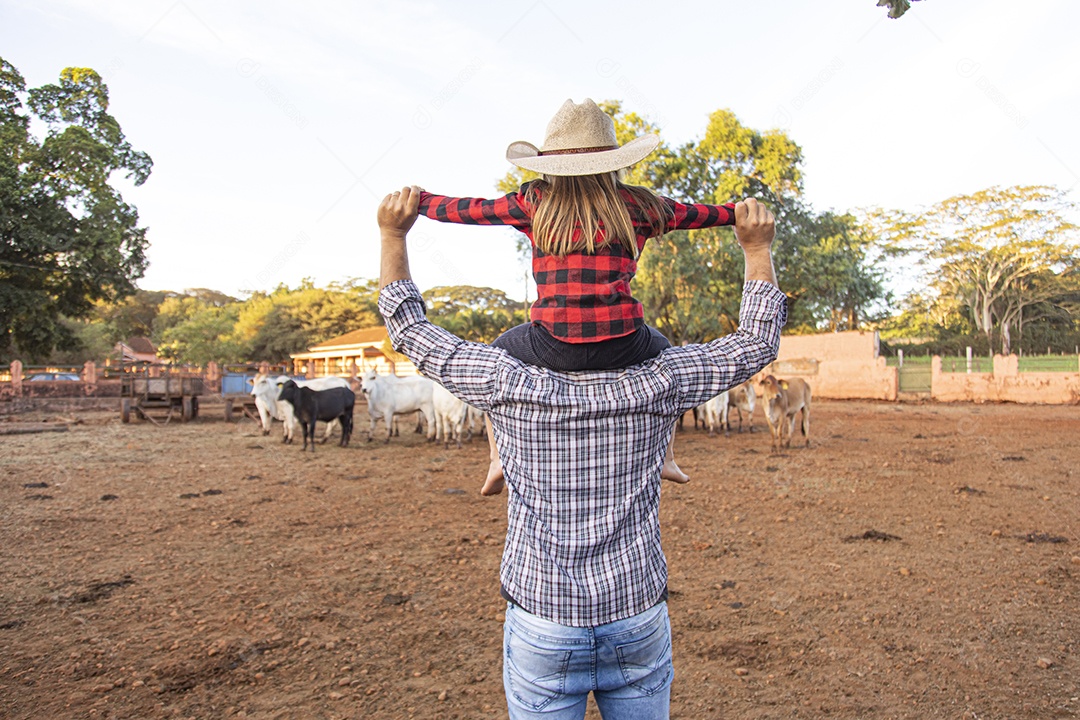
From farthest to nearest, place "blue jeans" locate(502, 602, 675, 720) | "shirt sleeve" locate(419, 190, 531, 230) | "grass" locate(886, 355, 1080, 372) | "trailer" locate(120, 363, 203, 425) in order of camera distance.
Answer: "grass" locate(886, 355, 1080, 372), "trailer" locate(120, 363, 203, 425), "shirt sleeve" locate(419, 190, 531, 230), "blue jeans" locate(502, 602, 675, 720)

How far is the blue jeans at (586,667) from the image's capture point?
1.38 meters

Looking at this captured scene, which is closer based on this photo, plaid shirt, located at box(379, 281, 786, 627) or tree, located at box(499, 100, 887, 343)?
plaid shirt, located at box(379, 281, 786, 627)

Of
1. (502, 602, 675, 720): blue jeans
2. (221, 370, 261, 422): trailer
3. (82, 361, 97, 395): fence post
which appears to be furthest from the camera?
(82, 361, 97, 395): fence post

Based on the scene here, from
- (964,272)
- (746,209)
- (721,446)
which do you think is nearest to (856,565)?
(746,209)

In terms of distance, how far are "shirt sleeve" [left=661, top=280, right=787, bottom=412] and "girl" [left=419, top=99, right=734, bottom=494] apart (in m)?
0.09

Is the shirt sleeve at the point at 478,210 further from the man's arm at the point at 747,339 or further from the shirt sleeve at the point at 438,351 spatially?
the man's arm at the point at 747,339

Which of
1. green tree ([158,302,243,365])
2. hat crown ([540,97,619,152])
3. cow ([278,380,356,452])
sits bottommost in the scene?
cow ([278,380,356,452])

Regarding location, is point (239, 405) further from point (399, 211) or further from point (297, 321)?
point (297, 321)

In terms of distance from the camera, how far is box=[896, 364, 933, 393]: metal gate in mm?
23250

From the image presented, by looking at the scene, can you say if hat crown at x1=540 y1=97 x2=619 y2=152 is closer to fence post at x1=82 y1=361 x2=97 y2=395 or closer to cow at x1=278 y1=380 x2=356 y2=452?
cow at x1=278 y1=380 x2=356 y2=452

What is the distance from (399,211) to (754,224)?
800mm

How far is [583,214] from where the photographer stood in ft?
4.66

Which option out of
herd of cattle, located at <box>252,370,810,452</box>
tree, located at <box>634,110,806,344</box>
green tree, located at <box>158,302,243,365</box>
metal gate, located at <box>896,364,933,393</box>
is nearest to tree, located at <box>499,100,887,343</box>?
tree, located at <box>634,110,806,344</box>

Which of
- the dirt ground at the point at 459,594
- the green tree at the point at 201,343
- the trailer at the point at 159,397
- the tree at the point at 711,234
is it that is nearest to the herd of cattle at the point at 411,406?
the dirt ground at the point at 459,594
